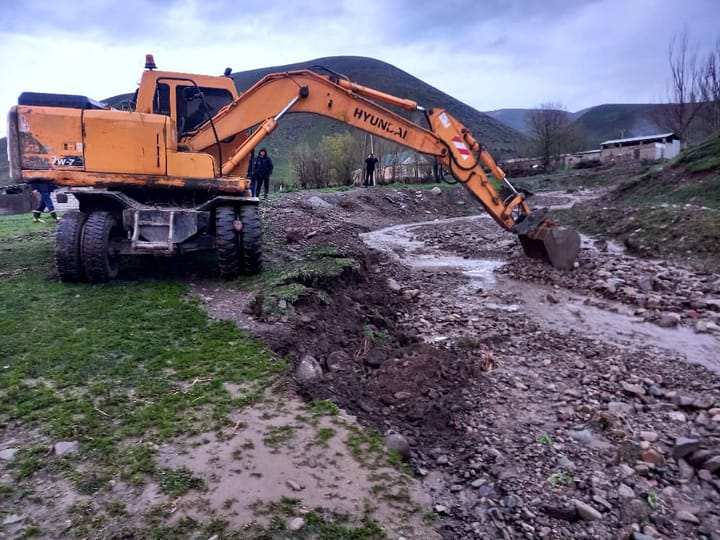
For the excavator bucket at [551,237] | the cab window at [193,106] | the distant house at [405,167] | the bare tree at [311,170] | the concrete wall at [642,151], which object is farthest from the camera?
the concrete wall at [642,151]

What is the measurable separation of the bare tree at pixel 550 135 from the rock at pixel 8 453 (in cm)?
4168

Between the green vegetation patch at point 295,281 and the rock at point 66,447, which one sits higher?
the green vegetation patch at point 295,281

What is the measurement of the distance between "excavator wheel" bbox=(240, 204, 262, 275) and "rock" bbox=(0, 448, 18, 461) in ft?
13.6

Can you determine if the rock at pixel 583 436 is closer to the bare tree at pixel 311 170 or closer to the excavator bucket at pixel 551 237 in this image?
the excavator bucket at pixel 551 237

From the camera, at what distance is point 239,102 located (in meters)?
7.84

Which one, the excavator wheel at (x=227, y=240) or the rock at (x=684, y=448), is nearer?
the rock at (x=684, y=448)

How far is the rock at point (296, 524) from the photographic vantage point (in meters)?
2.85

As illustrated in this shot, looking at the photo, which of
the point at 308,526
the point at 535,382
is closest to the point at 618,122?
the point at 535,382

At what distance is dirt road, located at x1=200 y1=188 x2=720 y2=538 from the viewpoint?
3395 millimetres

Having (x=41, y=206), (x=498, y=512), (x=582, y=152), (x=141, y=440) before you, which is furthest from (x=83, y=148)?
(x=582, y=152)

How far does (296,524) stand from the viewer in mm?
2869

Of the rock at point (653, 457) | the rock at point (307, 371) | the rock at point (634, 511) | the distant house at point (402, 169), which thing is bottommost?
the rock at point (634, 511)

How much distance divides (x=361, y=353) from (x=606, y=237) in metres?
8.83

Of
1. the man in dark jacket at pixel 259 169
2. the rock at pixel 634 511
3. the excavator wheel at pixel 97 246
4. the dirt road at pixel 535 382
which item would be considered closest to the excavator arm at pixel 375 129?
the dirt road at pixel 535 382
